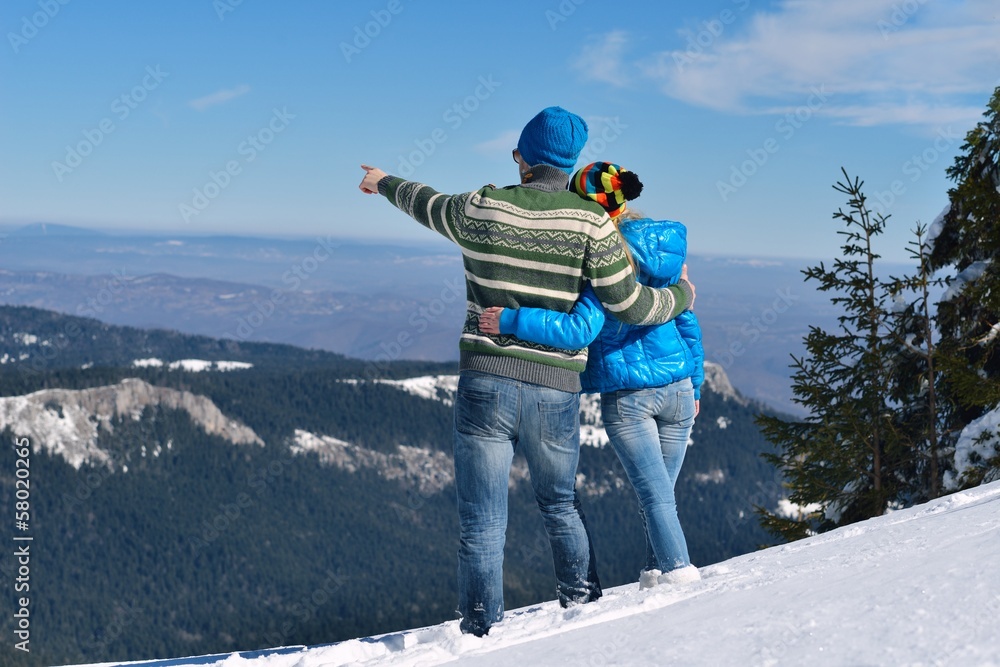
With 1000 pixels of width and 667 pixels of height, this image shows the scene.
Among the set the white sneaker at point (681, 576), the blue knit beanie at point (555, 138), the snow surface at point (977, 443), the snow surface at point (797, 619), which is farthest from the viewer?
the snow surface at point (977, 443)

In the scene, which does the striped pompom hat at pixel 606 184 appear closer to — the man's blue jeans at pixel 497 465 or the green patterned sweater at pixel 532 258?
the green patterned sweater at pixel 532 258

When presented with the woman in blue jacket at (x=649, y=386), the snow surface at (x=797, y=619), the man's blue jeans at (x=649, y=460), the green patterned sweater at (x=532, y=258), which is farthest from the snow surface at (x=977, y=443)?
the green patterned sweater at (x=532, y=258)

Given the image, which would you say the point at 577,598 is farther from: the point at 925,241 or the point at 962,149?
the point at 962,149

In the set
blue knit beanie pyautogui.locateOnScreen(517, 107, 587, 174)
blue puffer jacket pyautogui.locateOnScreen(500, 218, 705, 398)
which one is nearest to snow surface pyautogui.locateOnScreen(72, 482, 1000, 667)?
blue puffer jacket pyautogui.locateOnScreen(500, 218, 705, 398)

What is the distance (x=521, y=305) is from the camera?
5.79m

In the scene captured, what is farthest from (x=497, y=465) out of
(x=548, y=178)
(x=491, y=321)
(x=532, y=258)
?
(x=548, y=178)

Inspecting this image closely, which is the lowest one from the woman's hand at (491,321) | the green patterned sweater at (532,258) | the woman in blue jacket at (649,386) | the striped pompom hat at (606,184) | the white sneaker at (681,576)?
the white sneaker at (681,576)

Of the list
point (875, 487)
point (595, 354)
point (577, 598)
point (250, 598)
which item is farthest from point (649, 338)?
point (250, 598)

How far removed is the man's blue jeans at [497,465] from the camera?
5.75 m

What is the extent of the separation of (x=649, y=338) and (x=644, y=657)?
291 centimetres

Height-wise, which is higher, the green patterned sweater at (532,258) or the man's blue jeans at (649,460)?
the green patterned sweater at (532,258)

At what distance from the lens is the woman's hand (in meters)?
5.68

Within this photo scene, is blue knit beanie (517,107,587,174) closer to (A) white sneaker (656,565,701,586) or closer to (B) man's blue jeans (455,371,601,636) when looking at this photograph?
(B) man's blue jeans (455,371,601,636)

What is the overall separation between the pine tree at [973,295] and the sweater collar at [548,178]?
11666 mm
